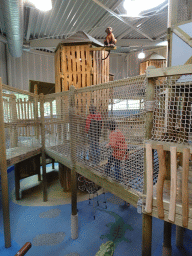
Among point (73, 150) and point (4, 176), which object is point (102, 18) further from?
point (4, 176)

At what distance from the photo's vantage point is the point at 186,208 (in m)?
1.86

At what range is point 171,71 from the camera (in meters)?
1.90

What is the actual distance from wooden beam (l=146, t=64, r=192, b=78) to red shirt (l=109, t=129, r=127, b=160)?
1.31m

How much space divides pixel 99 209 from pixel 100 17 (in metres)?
9.65

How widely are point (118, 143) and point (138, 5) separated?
8.88 meters

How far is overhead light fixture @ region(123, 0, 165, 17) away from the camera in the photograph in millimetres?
8433

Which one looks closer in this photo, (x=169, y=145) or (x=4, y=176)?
(x=169, y=145)

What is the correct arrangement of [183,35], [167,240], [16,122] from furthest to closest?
[16,122], [167,240], [183,35]

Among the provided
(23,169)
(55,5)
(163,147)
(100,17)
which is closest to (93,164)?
(163,147)

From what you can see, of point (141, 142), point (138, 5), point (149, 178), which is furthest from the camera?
point (138, 5)

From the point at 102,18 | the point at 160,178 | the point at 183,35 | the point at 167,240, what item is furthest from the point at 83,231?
the point at 102,18

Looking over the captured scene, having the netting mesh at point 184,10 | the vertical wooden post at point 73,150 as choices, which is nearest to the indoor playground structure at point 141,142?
the vertical wooden post at point 73,150

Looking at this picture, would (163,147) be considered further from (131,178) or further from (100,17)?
(100,17)

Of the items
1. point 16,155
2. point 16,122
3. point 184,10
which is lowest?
point 16,155
